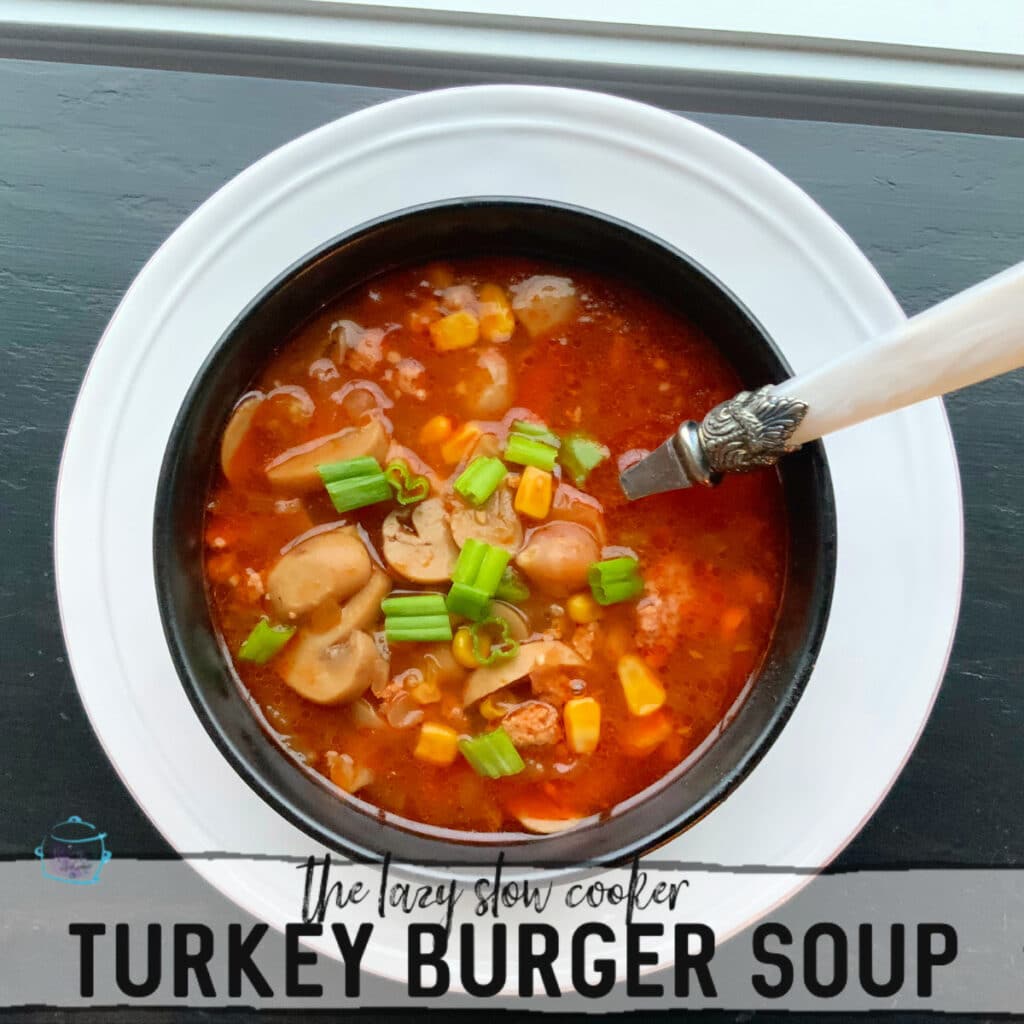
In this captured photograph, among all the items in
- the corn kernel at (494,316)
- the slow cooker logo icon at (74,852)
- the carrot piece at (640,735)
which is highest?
the corn kernel at (494,316)

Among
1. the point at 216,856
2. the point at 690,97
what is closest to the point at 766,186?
the point at 690,97

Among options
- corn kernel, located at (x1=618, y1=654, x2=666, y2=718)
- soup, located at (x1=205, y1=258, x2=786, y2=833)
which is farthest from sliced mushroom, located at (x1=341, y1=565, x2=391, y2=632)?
corn kernel, located at (x1=618, y1=654, x2=666, y2=718)

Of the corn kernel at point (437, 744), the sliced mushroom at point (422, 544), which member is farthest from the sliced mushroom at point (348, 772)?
the sliced mushroom at point (422, 544)

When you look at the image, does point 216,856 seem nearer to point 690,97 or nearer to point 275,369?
point 275,369

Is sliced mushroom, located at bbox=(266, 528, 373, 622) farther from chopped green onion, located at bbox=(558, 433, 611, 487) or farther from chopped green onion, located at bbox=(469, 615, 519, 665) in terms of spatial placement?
chopped green onion, located at bbox=(558, 433, 611, 487)

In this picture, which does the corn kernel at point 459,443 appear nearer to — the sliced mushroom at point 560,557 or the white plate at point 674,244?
the sliced mushroom at point 560,557
